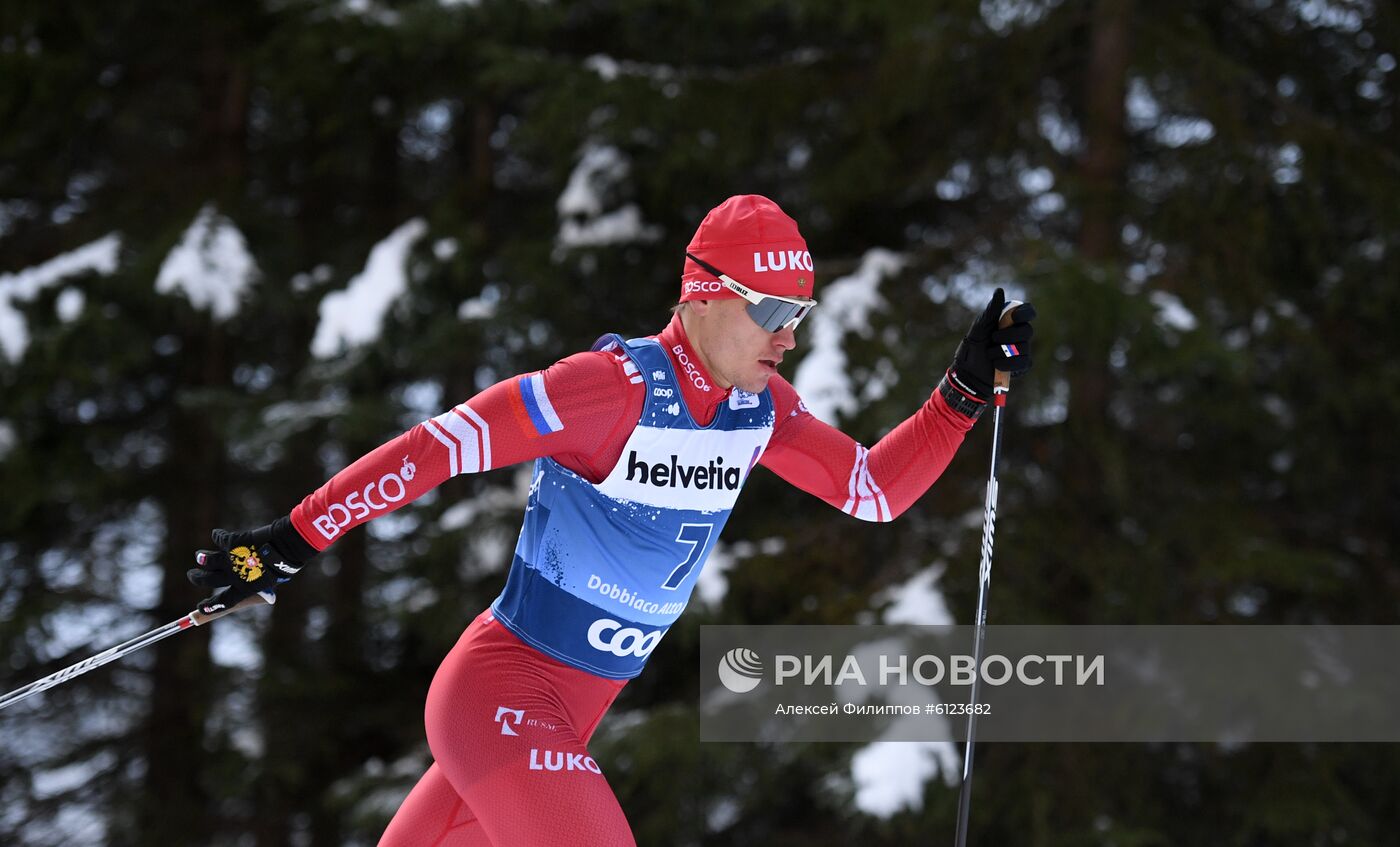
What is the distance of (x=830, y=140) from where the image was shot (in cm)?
666

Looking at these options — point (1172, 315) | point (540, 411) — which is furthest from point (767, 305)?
point (1172, 315)

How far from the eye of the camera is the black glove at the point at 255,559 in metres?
2.33

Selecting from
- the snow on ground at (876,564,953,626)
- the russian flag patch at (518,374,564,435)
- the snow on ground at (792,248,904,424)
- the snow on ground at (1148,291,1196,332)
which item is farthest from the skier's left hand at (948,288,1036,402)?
the snow on ground at (876,564,953,626)

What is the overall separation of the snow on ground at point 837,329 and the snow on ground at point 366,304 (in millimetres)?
2366

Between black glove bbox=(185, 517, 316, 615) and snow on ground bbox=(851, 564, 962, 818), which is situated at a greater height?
snow on ground bbox=(851, 564, 962, 818)

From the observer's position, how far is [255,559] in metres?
2.34

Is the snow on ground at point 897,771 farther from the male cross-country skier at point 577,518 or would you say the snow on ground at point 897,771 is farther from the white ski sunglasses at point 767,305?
the white ski sunglasses at point 767,305

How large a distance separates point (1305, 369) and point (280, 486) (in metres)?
6.54

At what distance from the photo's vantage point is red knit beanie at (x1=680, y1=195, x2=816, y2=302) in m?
2.49

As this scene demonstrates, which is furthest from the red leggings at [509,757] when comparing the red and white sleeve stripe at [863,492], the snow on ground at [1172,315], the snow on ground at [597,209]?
the snow on ground at [597,209]

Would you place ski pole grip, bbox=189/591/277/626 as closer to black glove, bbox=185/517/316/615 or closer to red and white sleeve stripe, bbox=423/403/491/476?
black glove, bbox=185/517/316/615

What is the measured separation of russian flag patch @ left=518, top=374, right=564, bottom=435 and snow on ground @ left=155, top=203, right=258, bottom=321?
581 centimetres

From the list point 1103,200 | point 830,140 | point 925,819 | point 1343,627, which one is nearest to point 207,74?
point 830,140

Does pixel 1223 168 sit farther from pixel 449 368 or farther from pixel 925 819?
pixel 449 368
